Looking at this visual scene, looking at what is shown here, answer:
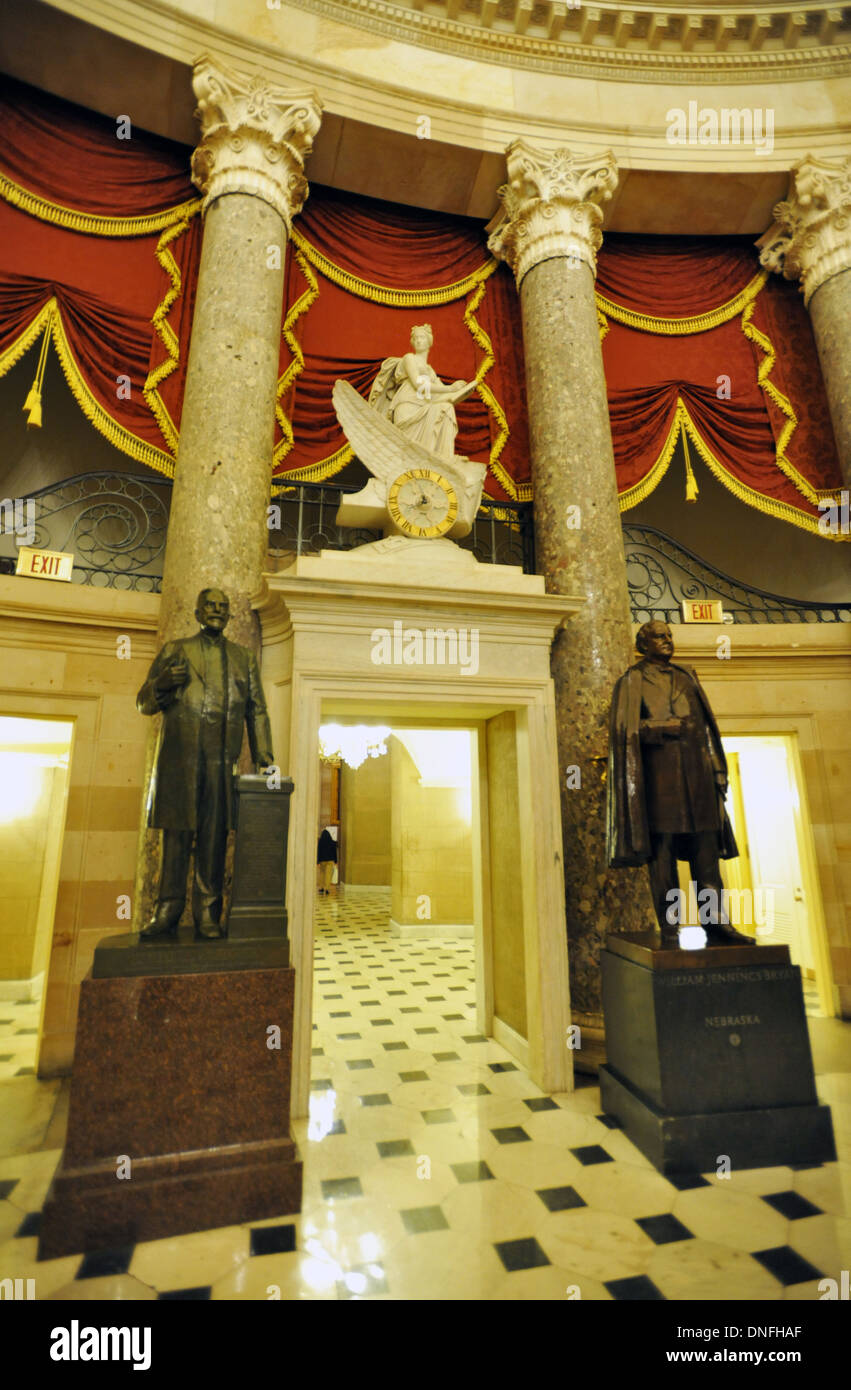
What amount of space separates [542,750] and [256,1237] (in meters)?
2.88

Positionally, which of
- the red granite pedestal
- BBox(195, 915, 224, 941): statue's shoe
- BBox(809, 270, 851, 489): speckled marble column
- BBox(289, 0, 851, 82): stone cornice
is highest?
BBox(289, 0, 851, 82): stone cornice

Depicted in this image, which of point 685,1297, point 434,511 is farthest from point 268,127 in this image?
point 685,1297

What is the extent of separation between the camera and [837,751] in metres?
6.02

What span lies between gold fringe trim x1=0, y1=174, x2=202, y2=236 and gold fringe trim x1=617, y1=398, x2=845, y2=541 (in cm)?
466

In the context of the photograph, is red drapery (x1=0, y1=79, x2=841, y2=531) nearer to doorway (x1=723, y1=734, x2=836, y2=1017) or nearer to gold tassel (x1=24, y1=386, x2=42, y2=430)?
gold tassel (x1=24, y1=386, x2=42, y2=430)

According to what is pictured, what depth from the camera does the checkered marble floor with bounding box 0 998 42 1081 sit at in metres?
4.48

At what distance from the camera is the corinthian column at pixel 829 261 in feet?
20.5

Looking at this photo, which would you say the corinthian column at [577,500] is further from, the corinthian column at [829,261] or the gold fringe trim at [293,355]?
the corinthian column at [829,261]
